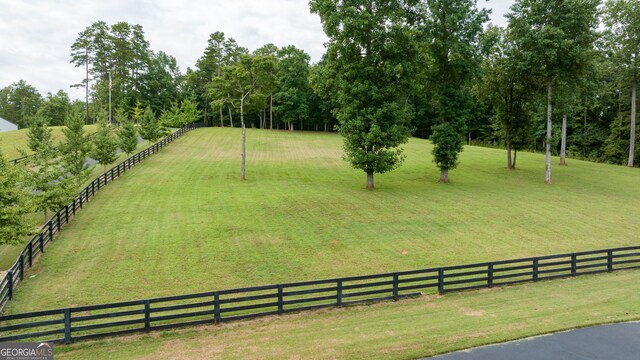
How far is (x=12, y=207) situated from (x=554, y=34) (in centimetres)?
3970

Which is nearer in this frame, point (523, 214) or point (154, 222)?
point (154, 222)

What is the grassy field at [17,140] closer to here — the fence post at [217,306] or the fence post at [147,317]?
the fence post at [147,317]

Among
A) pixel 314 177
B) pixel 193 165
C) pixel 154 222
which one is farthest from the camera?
pixel 193 165

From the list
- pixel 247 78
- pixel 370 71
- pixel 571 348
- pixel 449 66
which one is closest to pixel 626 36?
pixel 449 66

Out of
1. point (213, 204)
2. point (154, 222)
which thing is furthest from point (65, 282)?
point (213, 204)

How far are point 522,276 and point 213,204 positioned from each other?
19.5 meters

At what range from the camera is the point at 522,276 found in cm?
1936

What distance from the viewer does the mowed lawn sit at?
18.8m

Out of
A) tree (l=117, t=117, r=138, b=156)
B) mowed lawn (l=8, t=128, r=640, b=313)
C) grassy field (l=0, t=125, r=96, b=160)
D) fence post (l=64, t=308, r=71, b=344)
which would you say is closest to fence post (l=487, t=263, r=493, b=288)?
mowed lawn (l=8, t=128, r=640, b=313)

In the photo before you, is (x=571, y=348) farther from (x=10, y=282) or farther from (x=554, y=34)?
(x=554, y=34)

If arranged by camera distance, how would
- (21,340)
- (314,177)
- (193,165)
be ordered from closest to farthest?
1. (21,340)
2. (314,177)
3. (193,165)

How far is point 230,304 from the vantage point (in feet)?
53.9

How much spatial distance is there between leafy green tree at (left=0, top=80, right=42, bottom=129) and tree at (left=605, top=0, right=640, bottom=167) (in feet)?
397

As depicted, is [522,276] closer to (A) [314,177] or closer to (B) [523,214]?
(B) [523,214]
